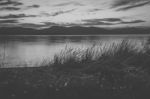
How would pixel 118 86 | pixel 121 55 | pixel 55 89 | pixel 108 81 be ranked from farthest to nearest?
pixel 121 55 < pixel 108 81 < pixel 118 86 < pixel 55 89

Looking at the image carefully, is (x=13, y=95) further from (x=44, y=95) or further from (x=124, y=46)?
(x=124, y=46)

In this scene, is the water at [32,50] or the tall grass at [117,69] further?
the water at [32,50]

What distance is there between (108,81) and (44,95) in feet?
5.89

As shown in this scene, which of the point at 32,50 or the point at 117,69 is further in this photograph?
the point at 32,50

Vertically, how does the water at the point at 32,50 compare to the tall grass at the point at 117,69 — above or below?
below

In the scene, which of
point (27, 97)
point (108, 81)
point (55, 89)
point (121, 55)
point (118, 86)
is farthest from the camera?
point (121, 55)

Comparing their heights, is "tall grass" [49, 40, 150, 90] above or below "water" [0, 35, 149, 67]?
above

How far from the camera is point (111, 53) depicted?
32.4 feet

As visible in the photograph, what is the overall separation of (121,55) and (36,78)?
16.9ft

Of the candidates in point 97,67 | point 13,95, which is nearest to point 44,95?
point 13,95

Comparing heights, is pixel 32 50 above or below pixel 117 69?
below

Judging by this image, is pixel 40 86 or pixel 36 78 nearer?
pixel 40 86

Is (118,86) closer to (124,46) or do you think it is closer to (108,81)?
(108,81)

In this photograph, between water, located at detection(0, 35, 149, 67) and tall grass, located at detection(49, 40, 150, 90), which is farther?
water, located at detection(0, 35, 149, 67)
